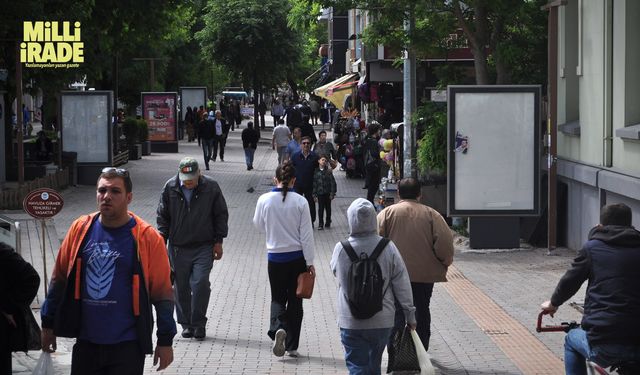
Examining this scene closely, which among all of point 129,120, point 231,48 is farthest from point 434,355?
point 231,48

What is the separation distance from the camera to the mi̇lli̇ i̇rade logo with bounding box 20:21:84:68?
1017 inches

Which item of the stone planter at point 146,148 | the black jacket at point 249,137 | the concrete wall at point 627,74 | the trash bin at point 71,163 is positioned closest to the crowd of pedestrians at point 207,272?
the concrete wall at point 627,74

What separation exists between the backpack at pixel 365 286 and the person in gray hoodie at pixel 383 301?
45 mm

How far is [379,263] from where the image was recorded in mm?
7457

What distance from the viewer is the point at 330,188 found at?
65.6 ft

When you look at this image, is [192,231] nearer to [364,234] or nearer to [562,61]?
[364,234]

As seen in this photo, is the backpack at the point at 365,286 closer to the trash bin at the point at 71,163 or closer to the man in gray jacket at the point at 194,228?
the man in gray jacket at the point at 194,228

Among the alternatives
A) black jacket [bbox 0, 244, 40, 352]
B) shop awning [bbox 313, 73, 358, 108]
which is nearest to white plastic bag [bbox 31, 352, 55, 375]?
black jacket [bbox 0, 244, 40, 352]

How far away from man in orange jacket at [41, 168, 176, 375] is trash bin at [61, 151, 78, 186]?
2320 cm

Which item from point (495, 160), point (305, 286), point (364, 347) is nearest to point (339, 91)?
point (495, 160)

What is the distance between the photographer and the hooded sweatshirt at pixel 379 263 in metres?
7.46

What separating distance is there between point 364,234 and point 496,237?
10142 mm

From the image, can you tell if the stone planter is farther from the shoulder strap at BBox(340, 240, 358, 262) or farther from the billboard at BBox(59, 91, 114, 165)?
the shoulder strap at BBox(340, 240, 358, 262)

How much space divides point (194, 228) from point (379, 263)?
11.1 ft
